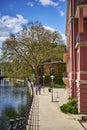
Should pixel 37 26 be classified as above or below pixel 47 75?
above

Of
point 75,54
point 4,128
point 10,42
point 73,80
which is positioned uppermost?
point 10,42

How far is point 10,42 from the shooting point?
78688 mm

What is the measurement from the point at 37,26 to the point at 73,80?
42.5 metres

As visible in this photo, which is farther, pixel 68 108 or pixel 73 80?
pixel 73 80

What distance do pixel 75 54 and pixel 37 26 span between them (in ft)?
142

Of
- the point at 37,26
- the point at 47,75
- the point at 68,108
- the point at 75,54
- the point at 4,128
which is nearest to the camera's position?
the point at 4,128

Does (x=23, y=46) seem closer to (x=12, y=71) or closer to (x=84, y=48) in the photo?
(x=12, y=71)

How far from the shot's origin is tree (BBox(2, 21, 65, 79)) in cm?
7738

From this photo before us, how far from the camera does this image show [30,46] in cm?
7894

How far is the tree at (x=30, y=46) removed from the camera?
77375 millimetres

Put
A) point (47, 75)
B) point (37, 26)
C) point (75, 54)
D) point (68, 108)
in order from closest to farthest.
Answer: point (68, 108) → point (75, 54) → point (37, 26) → point (47, 75)

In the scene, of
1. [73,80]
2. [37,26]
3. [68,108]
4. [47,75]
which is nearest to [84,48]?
[68,108]

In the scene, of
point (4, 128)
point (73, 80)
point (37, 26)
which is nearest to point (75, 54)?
point (73, 80)

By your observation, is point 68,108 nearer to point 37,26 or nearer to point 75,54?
point 75,54
